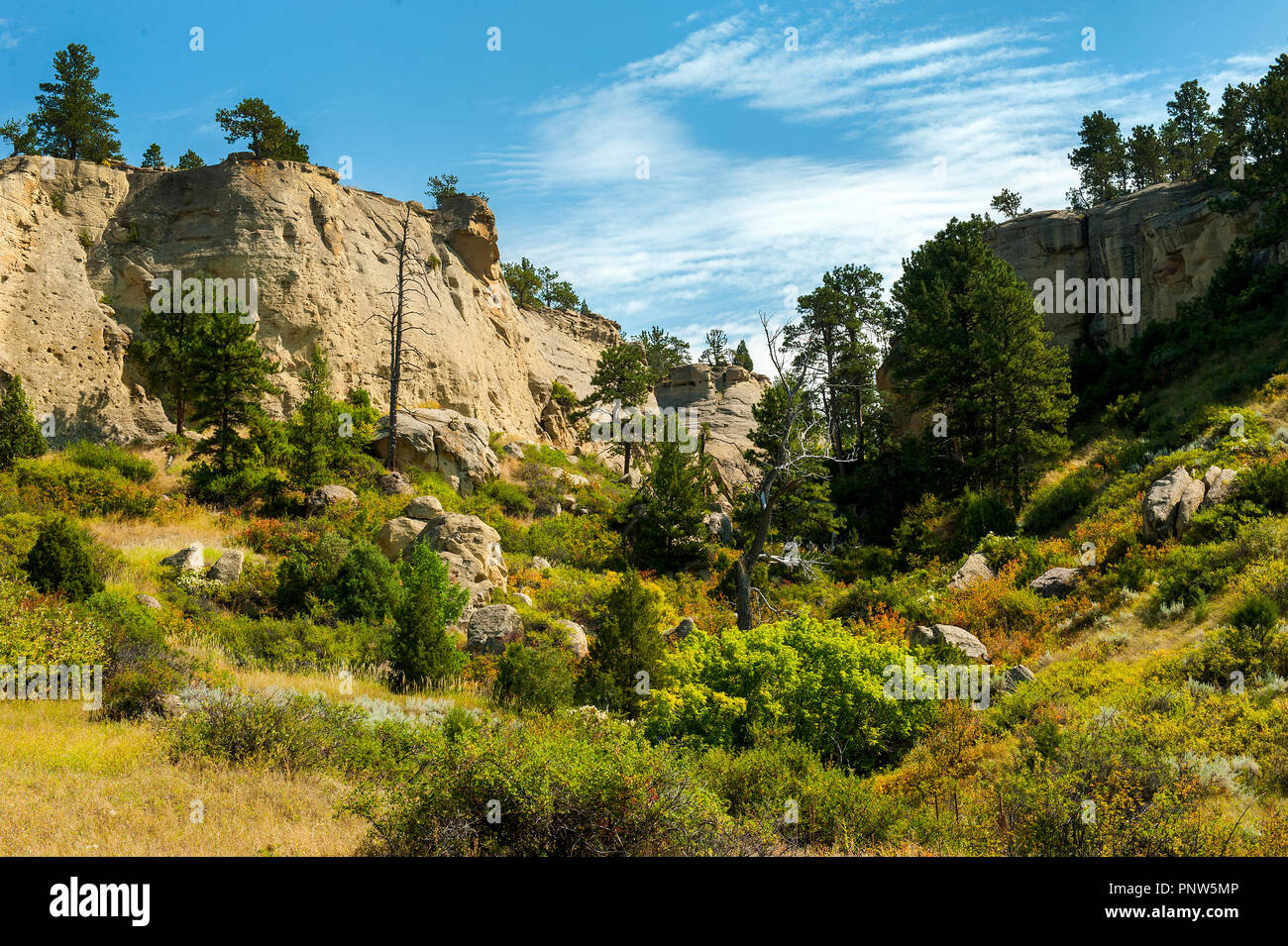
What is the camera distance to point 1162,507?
1977cm

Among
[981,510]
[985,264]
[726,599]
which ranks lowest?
[726,599]

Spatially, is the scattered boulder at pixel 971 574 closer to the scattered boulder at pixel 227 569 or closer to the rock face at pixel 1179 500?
the rock face at pixel 1179 500

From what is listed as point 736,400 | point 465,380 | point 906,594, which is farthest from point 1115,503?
point 736,400

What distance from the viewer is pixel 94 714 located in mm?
11414

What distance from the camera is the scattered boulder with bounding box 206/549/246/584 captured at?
20.4 m

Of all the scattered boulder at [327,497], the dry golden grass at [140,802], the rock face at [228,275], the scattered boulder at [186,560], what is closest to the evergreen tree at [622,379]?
the rock face at [228,275]

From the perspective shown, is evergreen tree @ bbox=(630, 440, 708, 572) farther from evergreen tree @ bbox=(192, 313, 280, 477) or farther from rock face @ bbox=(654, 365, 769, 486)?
rock face @ bbox=(654, 365, 769, 486)

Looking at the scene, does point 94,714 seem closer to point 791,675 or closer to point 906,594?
point 791,675

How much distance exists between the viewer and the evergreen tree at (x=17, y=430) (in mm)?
25984

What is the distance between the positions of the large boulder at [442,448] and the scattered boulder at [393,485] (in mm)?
2419

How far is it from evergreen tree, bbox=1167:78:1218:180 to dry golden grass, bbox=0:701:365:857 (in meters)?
58.5

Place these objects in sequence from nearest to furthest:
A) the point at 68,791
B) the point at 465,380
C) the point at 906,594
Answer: the point at 68,791 < the point at 906,594 < the point at 465,380
